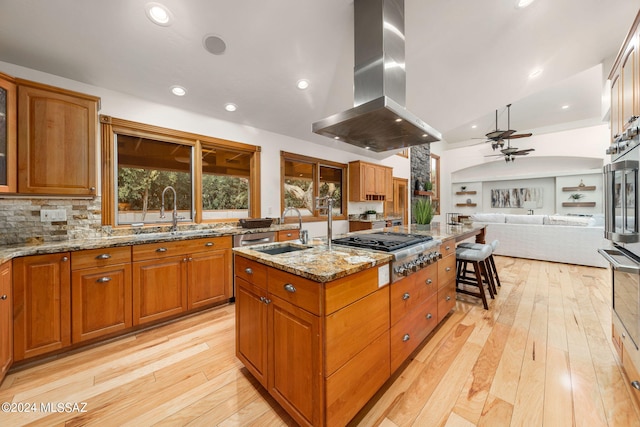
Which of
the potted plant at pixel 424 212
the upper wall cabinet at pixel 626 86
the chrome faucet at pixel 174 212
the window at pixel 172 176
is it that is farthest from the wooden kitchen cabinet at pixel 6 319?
the upper wall cabinet at pixel 626 86

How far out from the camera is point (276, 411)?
142cm

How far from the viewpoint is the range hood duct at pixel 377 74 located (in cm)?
197

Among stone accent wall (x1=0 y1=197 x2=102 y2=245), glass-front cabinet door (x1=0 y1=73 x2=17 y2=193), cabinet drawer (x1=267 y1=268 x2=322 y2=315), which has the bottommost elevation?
cabinet drawer (x1=267 y1=268 x2=322 y2=315)

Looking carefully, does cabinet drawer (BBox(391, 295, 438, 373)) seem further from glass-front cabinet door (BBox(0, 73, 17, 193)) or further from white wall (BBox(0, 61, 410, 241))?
glass-front cabinet door (BBox(0, 73, 17, 193))

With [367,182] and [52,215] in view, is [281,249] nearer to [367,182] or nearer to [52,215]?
[52,215]

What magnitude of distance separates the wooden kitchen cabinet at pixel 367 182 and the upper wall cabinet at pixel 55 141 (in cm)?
415

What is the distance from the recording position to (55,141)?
80.8 inches

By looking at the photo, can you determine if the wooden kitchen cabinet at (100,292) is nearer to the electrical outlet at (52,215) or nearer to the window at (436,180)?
the electrical outlet at (52,215)

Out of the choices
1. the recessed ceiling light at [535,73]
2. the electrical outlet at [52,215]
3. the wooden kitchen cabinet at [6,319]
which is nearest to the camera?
the wooden kitchen cabinet at [6,319]

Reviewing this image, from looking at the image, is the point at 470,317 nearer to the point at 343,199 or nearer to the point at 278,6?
the point at 343,199

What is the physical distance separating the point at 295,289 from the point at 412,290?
100 cm

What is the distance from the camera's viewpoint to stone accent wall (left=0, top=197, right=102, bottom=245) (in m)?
2.04

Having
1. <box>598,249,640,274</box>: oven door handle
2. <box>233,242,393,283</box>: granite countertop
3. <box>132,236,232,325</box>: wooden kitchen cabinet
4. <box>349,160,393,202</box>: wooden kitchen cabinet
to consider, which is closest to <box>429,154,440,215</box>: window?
<box>349,160,393,202</box>: wooden kitchen cabinet

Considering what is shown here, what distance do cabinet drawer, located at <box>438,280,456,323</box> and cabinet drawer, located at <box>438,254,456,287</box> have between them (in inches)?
2.3
